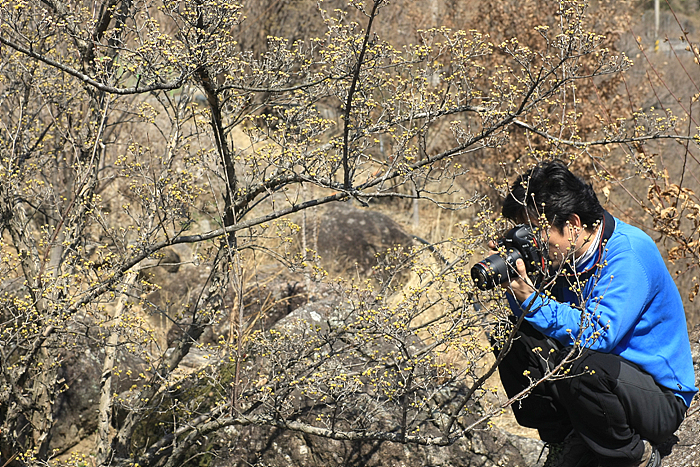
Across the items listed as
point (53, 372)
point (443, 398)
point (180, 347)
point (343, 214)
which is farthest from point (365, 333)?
point (343, 214)

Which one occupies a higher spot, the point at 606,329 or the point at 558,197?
the point at 558,197

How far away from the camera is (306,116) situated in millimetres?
3359

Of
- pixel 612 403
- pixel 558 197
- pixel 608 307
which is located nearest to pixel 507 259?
pixel 558 197

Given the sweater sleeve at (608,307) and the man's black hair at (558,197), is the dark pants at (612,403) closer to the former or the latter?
the sweater sleeve at (608,307)

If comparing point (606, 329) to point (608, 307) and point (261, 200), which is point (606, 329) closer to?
point (608, 307)

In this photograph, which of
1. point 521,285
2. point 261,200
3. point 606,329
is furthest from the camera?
point 261,200

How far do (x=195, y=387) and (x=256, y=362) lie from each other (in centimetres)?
52

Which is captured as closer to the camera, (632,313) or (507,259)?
(632,313)

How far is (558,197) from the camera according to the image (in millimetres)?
2762

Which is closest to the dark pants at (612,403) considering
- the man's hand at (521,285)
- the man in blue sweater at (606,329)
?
the man in blue sweater at (606,329)

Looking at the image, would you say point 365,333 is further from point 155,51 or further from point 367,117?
point 155,51

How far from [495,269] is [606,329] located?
50cm

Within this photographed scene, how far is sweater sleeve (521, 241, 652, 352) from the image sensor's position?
8.37 feet

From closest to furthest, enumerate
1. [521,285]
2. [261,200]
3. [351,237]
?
[521,285], [261,200], [351,237]
